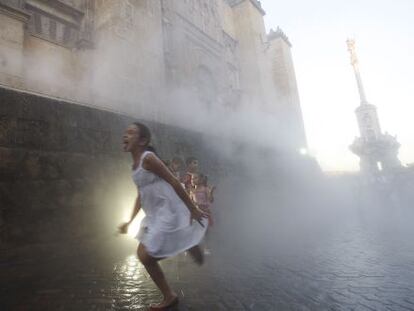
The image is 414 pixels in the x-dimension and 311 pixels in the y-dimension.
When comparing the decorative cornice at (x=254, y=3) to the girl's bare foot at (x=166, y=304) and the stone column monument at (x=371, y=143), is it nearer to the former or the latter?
the girl's bare foot at (x=166, y=304)

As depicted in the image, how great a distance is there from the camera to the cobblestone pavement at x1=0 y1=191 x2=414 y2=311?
2.00 m

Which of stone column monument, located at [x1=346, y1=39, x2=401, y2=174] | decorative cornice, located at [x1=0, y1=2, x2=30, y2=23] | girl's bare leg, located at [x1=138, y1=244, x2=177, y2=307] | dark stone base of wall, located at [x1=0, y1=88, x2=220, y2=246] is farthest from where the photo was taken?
stone column monument, located at [x1=346, y1=39, x2=401, y2=174]

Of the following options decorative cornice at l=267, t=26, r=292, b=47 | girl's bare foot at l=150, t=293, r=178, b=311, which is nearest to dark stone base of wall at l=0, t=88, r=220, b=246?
girl's bare foot at l=150, t=293, r=178, b=311

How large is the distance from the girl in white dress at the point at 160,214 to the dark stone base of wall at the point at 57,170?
93.4 inches

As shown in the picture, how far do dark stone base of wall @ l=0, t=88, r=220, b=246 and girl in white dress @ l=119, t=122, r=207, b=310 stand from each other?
2.37m

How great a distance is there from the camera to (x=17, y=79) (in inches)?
236

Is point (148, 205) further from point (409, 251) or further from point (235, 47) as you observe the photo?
point (235, 47)

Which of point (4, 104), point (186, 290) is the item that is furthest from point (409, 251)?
point (4, 104)

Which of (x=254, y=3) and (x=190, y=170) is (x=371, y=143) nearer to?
(x=254, y=3)

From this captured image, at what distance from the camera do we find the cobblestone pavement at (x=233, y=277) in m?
2.00

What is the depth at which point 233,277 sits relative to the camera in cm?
267

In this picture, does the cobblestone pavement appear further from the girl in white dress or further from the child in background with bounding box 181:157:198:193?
the child in background with bounding box 181:157:198:193

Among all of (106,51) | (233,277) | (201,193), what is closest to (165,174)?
(233,277)

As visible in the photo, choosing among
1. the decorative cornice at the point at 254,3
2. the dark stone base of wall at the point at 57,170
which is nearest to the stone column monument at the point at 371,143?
the decorative cornice at the point at 254,3
